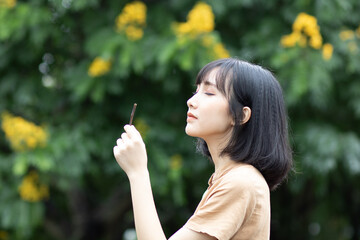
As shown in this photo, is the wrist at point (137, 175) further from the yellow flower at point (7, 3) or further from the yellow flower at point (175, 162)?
the yellow flower at point (7, 3)

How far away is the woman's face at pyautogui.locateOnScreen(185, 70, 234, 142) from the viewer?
1.79 metres

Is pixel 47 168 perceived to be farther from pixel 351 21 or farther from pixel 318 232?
pixel 318 232

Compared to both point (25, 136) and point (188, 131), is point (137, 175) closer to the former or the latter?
point (188, 131)

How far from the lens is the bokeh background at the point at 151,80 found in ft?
16.0

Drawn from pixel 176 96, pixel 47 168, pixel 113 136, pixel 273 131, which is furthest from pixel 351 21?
pixel 273 131

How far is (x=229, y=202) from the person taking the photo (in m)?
1.65

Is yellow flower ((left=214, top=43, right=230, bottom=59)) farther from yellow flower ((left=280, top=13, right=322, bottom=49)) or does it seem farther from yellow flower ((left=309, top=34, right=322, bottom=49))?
yellow flower ((left=309, top=34, right=322, bottom=49))

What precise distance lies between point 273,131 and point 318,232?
755 centimetres

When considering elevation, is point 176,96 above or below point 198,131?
below

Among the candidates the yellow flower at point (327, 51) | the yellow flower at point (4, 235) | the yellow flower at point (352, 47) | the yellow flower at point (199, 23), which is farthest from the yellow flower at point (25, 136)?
the yellow flower at point (352, 47)

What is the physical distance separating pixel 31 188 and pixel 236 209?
389cm

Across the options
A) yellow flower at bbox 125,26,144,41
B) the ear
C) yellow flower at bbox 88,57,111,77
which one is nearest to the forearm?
the ear

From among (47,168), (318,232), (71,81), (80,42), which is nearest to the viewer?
(47,168)

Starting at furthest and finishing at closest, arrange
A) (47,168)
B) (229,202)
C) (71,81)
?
(71,81) < (47,168) < (229,202)
